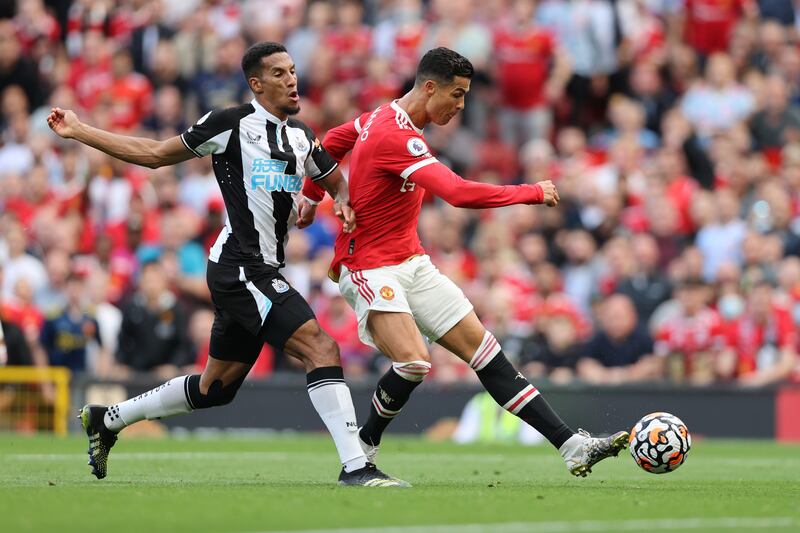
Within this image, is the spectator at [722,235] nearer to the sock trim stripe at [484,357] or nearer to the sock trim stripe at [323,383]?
the sock trim stripe at [484,357]

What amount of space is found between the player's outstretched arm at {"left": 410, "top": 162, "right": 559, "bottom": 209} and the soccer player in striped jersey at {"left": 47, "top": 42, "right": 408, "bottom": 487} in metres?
0.66

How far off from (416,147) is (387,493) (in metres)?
2.23

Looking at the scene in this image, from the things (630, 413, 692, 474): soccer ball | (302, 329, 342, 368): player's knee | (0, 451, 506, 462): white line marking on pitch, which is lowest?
(0, 451, 506, 462): white line marking on pitch

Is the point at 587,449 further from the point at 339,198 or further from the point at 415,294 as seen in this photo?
the point at 339,198

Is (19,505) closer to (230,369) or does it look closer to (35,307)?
(230,369)

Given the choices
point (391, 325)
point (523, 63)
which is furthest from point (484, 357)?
point (523, 63)

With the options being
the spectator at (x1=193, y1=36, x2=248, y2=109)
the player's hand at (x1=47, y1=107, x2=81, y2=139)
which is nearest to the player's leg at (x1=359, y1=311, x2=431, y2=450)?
the player's hand at (x1=47, y1=107, x2=81, y2=139)

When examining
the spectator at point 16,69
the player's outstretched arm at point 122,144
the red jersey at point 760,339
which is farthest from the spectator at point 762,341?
the spectator at point 16,69

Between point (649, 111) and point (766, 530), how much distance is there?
1359 centimetres

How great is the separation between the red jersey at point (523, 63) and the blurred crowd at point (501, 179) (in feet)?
0.10

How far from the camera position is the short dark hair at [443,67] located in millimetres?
9555

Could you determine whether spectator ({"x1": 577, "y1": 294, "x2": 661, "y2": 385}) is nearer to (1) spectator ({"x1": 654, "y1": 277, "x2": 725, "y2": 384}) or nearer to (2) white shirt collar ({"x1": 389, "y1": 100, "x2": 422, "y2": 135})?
(1) spectator ({"x1": 654, "y1": 277, "x2": 725, "y2": 384})

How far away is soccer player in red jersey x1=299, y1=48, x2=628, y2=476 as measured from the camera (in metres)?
9.50

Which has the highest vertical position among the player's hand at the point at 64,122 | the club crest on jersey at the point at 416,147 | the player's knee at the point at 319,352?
the player's hand at the point at 64,122
